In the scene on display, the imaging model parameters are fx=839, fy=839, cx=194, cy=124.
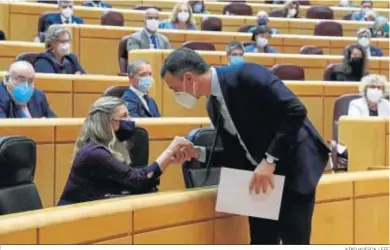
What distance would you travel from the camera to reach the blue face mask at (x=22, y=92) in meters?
5.23

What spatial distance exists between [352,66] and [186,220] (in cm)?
541

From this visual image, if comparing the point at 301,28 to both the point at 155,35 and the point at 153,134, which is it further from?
the point at 153,134

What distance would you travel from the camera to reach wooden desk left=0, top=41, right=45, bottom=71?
742cm

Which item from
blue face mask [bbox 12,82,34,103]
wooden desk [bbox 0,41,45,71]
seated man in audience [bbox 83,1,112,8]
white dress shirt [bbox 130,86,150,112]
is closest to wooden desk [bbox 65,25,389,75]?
wooden desk [bbox 0,41,45,71]

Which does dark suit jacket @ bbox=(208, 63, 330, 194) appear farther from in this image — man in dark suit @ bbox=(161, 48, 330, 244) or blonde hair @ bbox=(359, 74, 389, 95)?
blonde hair @ bbox=(359, 74, 389, 95)

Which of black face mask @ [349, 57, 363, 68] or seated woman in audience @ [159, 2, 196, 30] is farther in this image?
seated woman in audience @ [159, 2, 196, 30]

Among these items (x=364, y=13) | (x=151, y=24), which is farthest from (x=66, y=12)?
(x=364, y=13)

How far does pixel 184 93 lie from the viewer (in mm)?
2939

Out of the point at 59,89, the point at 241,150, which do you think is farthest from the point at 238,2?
the point at 241,150

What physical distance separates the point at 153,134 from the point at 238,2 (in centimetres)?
847

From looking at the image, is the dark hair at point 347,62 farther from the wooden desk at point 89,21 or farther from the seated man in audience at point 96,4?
the seated man in audience at point 96,4

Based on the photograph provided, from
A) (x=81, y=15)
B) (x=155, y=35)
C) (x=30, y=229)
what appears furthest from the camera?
(x=81, y=15)

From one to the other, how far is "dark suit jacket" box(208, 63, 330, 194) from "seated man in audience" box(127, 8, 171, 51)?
5.14 metres

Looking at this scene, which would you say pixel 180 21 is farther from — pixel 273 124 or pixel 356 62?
pixel 273 124
